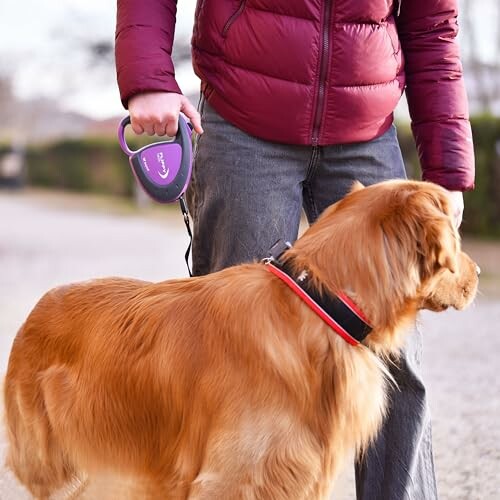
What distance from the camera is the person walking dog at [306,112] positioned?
→ 2.89 m

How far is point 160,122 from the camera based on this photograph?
111 inches

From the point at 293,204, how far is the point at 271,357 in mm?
676

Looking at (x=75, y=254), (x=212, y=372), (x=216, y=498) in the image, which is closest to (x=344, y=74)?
(x=212, y=372)

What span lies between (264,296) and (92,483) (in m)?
1.06

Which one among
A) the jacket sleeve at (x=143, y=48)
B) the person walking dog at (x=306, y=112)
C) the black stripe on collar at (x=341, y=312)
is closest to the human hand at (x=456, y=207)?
the person walking dog at (x=306, y=112)

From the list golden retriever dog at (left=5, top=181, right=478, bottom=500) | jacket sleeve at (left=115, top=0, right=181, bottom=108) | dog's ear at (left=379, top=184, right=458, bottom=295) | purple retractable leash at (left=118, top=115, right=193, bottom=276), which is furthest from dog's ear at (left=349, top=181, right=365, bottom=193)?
jacket sleeve at (left=115, top=0, right=181, bottom=108)

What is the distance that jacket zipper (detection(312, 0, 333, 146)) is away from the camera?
9.45 feet

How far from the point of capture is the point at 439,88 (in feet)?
10.4

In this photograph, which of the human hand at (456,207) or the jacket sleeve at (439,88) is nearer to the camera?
the human hand at (456,207)

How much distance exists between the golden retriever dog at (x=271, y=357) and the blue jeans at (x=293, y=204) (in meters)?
0.26

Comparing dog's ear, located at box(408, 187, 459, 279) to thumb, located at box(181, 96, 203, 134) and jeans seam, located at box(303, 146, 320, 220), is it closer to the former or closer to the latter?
jeans seam, located at box(303, 146, 320, 220)

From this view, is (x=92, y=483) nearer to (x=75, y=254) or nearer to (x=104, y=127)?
(x=75, y=254)

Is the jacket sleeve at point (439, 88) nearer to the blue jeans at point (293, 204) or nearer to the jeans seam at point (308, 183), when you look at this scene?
the blue jeans at point (293, 204)

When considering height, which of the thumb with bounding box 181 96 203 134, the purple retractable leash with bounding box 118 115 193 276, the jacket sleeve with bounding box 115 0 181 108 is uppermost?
the jacket sleeve with bounding box 115 0 181 108
